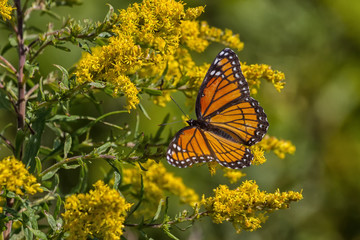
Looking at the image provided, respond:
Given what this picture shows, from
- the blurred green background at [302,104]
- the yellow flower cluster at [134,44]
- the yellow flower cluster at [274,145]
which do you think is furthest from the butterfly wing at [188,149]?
the blurred green background at [302,104]

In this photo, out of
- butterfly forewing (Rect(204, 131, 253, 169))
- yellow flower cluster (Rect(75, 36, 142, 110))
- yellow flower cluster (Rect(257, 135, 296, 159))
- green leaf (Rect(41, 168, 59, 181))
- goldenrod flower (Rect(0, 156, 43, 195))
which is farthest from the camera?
yellow flower cluster (Rect(257, 135, 296, 159))

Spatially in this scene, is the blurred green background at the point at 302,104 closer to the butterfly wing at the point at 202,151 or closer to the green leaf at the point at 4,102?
the butterfly wing at the point at 202,151

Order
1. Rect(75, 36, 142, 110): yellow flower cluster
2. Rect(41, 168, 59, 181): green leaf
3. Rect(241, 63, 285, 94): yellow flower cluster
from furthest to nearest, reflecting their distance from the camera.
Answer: Rect(241, 63, 285, 94): yellow flower cluster → Rect(41, 168, 59, 181): green leaf → Rect(75, 36, 142, 110): yellow flower cluster

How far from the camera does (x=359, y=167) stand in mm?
7301

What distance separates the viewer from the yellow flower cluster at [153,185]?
123 inches

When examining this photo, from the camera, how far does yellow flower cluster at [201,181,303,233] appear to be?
2400 mm

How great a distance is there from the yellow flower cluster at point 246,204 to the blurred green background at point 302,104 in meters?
3.48

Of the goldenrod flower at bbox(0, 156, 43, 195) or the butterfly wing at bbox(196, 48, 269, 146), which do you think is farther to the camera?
the butterfly wing at bbox(196, 48, 269, 146)

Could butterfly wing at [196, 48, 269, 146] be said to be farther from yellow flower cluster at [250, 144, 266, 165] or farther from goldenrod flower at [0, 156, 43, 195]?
goldenrod flower at [0, 156, 43, 195]

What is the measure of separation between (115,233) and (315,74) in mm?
6665

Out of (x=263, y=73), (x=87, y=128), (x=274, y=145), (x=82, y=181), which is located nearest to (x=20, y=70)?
(x=87, y=128)

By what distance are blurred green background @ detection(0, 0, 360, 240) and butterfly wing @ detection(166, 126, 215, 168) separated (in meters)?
3.27

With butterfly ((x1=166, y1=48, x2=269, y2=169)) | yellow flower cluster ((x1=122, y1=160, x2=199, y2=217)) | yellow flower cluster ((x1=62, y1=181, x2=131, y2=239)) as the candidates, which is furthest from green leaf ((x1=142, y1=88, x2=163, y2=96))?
yellow flower cluster ((x1=62, y1=181, x2=131, y2=239))

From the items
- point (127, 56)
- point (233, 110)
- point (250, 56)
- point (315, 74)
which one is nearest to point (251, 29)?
point (250, 56)
